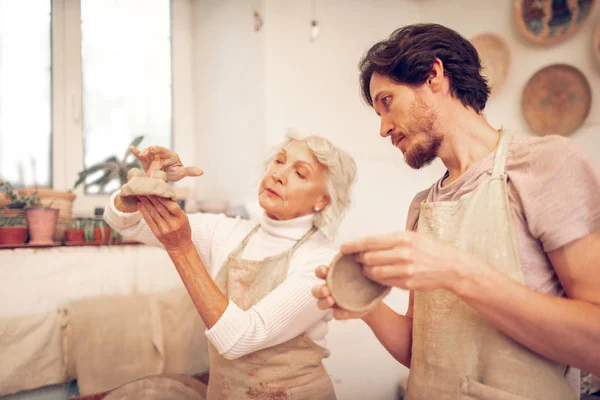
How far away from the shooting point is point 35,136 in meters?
2.09

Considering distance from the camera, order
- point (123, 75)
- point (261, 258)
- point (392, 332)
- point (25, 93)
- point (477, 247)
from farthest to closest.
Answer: point (123, 75) → point (25, 93) → point (261, 258) → point (392, 332) → point (477, 247)

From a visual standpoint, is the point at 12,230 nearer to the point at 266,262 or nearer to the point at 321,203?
the point at 266,262

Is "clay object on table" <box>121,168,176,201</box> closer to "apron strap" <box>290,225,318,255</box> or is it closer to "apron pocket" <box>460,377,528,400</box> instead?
"apron strap" <box>290,225,318,255</box>

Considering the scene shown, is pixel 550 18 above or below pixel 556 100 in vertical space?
above

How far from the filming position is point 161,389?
1484 mm

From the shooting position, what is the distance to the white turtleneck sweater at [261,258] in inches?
49.1

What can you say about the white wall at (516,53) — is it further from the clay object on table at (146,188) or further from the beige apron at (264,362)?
the clay object on table at (146,188)

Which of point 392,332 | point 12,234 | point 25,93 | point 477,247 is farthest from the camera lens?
point 25,93

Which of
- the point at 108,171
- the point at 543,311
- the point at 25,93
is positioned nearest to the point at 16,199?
the point at 108,171

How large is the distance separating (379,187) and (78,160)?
1.62 meters

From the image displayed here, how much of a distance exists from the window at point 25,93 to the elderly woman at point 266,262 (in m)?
0.88

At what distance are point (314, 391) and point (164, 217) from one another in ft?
2.46

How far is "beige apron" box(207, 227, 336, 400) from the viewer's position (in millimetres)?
1397

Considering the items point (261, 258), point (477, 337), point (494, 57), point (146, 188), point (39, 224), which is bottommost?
point (477, 337)
